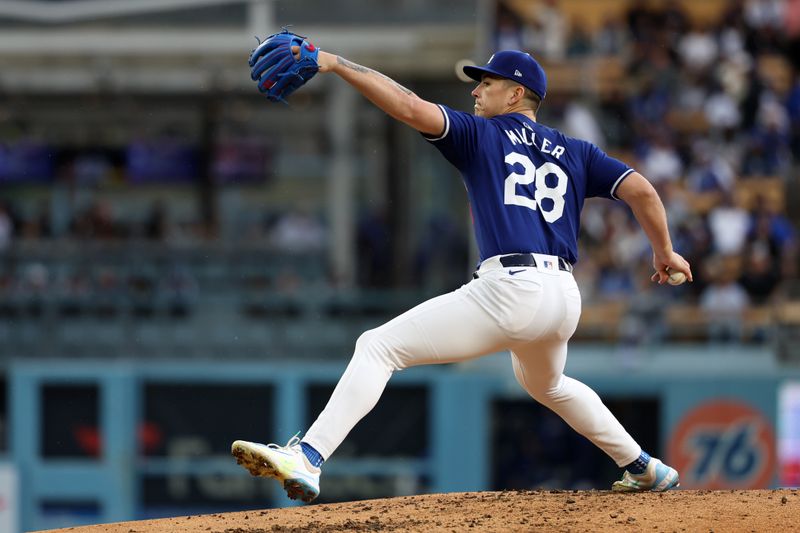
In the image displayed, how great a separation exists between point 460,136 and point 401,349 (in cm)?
89

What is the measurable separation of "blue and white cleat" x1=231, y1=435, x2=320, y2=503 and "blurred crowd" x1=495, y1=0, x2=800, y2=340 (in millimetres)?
9682

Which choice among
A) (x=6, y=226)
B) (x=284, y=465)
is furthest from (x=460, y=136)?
(x=6, y=226)

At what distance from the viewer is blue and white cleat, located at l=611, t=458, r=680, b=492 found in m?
6.24

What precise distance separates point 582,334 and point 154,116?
28.2 feet

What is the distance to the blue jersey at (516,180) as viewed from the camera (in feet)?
17.7

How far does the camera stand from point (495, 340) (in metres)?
5.36

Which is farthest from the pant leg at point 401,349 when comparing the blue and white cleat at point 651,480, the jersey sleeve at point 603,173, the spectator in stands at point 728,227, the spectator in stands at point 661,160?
the spectator in stands at point 661,160

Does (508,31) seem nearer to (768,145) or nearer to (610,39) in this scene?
(610,39)

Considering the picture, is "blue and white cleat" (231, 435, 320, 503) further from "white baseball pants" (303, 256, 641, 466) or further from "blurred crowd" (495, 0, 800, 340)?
"blurred crowd" (495, 0, 800, 340)

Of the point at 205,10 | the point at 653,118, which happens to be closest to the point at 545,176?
the point at 653,118

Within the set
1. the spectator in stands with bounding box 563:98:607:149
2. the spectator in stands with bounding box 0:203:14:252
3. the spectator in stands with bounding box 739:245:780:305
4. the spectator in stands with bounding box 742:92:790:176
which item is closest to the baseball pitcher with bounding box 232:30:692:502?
the spectator in stands with bounding box 739:245:780:305

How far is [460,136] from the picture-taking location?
5.33 metres

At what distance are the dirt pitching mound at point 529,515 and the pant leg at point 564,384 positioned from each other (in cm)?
28

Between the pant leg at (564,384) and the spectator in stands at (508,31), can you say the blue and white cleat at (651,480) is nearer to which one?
the pant leg at (564,384)
